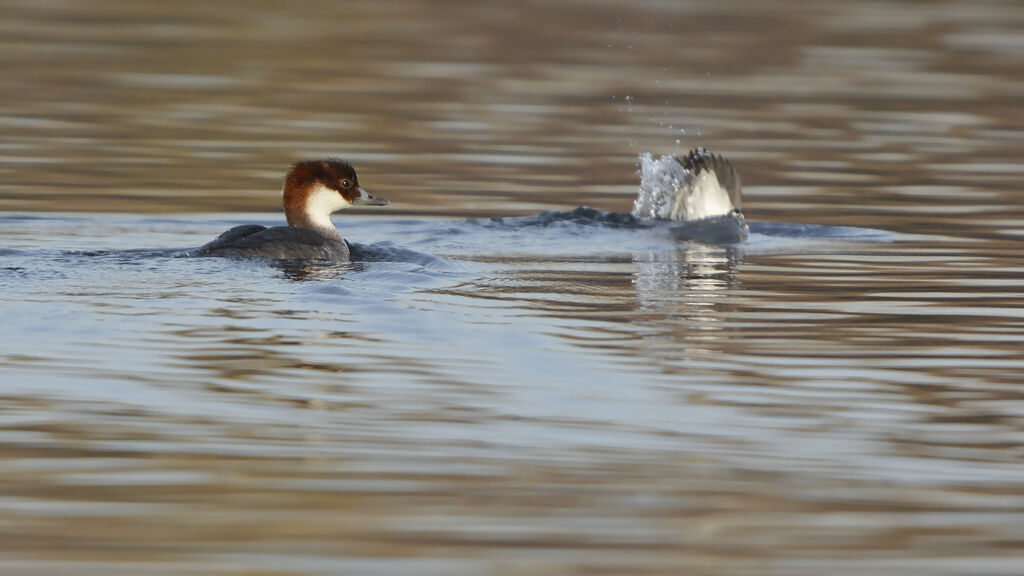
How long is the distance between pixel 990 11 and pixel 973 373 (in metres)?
23.3

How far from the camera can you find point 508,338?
874 centimetres

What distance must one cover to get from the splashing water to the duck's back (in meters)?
3.01

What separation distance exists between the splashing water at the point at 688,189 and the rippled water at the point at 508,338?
30cm

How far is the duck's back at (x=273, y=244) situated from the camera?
432 inches

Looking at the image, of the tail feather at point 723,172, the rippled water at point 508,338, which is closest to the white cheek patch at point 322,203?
the rippled water at point 508,338

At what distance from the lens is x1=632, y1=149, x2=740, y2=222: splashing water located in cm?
1365

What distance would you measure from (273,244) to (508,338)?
2.84 metres

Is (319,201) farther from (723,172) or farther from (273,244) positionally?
(723,172)

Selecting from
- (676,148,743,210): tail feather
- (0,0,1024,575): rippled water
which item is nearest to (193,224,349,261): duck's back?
(0,0,1024,575): rippled water

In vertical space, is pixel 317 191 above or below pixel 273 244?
above

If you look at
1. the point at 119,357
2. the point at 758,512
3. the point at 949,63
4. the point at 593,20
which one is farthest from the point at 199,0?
the point at 758,512

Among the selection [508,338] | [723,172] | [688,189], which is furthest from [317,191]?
[508,338]

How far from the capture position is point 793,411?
289 inches

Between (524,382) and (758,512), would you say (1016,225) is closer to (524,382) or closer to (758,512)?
(524,382)
